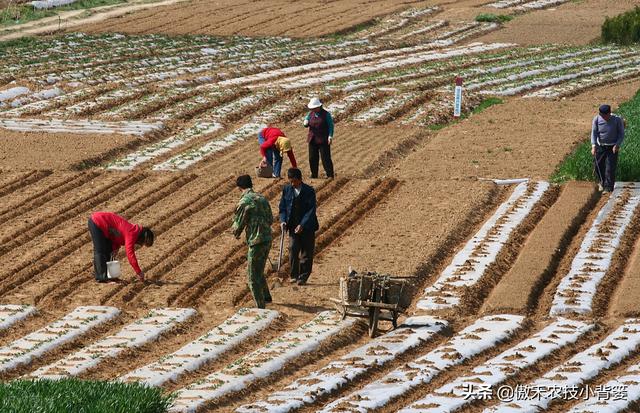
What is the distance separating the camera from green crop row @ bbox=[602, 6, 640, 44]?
4062cm

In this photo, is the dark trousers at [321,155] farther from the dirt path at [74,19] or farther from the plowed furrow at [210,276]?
the dirt path at [74,19]

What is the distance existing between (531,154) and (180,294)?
9158 millimetres

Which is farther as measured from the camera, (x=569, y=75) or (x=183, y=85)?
(x=569, y=75)

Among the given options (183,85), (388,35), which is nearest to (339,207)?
(183,85)

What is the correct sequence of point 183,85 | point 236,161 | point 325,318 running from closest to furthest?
point 325,318 → point 236,161 → point 183,85

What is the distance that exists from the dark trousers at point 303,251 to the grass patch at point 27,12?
29701 millimetres

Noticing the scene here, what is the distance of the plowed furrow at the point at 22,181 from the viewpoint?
68.0ft

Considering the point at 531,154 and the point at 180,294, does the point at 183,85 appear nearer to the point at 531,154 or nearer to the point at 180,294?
the point at 531,154

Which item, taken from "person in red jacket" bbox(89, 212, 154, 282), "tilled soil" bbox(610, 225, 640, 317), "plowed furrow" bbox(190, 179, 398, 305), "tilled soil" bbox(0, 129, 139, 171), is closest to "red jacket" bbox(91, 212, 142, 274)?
"person in red jacket" bbox(89, 212, 154, 282)

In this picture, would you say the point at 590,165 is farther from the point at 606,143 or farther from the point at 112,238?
the point at 112,238

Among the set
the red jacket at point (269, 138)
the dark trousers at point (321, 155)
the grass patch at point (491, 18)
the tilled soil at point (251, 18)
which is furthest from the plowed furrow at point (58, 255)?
the grass patch at point (491, 18)

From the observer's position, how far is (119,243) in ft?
52.7

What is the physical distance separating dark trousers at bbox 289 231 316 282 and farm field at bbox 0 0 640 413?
22cm

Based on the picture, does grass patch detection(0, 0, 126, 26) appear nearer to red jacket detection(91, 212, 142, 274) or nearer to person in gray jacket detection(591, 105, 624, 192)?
person in gray jacket detection(591, 105, 624, 192)
